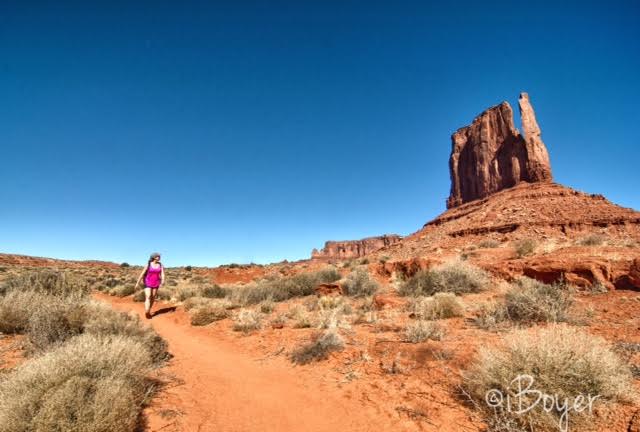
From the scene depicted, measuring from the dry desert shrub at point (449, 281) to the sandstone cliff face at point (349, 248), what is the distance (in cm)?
10622

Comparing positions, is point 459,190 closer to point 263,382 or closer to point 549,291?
point 549,291

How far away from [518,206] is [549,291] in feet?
128

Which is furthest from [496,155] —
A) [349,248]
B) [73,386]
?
[349,248]

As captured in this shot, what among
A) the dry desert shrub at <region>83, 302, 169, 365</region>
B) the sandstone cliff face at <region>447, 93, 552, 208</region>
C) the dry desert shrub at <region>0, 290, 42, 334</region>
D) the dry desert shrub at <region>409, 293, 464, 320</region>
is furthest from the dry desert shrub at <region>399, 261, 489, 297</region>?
the sandstone cliff face at <region>447, 93, 552, 208</region>

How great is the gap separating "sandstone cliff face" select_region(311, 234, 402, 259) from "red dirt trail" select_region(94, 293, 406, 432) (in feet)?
371

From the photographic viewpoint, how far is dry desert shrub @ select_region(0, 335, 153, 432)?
2.70 m

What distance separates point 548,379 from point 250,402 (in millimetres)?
3572

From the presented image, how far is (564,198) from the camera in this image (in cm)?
3947

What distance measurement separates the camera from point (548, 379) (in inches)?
131

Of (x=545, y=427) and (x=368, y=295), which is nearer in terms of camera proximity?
(x=545, y=427)

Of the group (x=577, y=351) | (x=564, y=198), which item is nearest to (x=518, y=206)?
(x=564, y=198)

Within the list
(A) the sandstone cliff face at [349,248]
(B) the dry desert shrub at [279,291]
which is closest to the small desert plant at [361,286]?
(B) the dry desert shrub at [279,291]

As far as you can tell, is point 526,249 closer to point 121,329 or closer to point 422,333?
point 422,333

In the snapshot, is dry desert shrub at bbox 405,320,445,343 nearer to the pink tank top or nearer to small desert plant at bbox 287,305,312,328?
small desert plant at bbox 287,305,312,328
